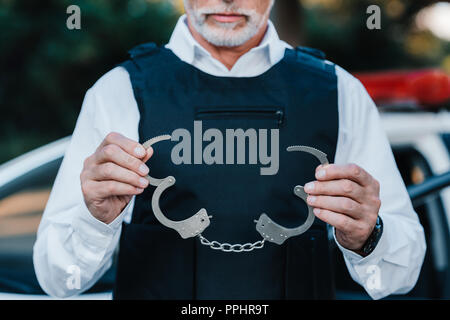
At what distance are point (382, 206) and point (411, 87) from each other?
1.11 metres

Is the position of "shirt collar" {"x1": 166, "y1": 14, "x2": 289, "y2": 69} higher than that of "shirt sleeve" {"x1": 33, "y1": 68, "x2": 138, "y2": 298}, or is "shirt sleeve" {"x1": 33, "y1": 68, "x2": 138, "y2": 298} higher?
"shirt collar" {"x1": 166, "y1": 14, "x2": 289, "y2": 69}

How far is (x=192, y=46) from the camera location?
1.37 m

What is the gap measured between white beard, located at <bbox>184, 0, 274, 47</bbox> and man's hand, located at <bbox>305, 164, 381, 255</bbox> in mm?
485

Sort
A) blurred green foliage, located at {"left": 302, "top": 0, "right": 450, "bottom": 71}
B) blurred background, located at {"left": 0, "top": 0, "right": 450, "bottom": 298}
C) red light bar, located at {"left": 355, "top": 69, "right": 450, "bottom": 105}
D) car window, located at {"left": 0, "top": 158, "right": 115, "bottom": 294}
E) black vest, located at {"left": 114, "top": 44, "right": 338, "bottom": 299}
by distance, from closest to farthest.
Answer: black vest, located at {"left": 114, "top": 44, "right": 338, "bottom": 299}, car window, located at {"left": 0, "top": 158, "right": 115, "bottom": 294}, blurred background, located at {"left": 0, "top": 0, "right": 450, "bottom": 298}, red light bar, located at {"left": 355, "top": 69, "right": 450, "bottom": 105}, blurred green foliage, located at {"left": 302, "top": 0, "right": 450, "bottom": 71}

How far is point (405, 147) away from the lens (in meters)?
2.18

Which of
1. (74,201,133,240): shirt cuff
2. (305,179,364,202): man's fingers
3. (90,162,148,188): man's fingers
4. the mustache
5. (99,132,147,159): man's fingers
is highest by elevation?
the mustache

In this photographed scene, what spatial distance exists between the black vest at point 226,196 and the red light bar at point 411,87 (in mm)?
970

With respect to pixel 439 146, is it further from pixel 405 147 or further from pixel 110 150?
pixel 110 150

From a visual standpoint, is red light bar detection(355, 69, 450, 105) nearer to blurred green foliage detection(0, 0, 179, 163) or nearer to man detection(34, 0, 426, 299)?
man detection(34, 0, 426, 299)

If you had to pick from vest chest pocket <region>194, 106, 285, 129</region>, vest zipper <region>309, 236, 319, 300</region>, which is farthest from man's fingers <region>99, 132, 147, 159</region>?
vest zipper <region>309, 236, 319, 300</region>

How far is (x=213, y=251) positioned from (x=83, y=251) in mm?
291

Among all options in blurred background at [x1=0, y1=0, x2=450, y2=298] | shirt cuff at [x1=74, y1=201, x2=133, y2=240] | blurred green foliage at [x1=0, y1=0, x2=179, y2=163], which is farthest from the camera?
blurred green foliage at [x1=0, y1=0, x2=179, y2=163]

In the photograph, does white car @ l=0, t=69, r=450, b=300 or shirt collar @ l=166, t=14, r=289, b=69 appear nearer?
shirt collar @ l=166, t=14, r=289, b=69

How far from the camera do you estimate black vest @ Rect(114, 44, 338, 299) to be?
1247 millimetres
